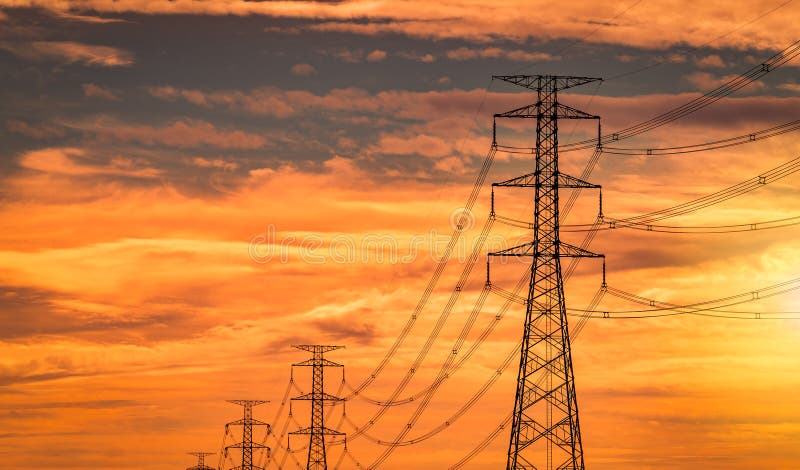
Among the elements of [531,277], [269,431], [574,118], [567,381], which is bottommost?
[269,431]

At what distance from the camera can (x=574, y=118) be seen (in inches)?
3209

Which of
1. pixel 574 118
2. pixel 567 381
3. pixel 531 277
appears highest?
pixel 574 118

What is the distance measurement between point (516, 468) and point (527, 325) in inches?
341

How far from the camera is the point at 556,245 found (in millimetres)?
77500

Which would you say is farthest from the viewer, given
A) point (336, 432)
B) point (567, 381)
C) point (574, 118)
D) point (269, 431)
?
point (269, 431)

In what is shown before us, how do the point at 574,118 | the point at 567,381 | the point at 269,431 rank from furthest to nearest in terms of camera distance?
the point at 269,431 → the point at 574,118 → the point at 567,381

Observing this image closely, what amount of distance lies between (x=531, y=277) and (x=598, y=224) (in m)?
5.48

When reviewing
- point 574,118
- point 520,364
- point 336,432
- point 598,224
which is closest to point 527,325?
point 520,364

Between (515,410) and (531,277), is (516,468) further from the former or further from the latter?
(531,277)

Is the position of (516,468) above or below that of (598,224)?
below

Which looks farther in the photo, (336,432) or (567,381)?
(336,432)

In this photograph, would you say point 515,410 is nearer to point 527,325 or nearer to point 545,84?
point 527,325

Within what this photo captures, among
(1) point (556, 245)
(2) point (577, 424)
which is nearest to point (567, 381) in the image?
(2) point (577, 424)

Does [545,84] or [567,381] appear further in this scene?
[545,84]
